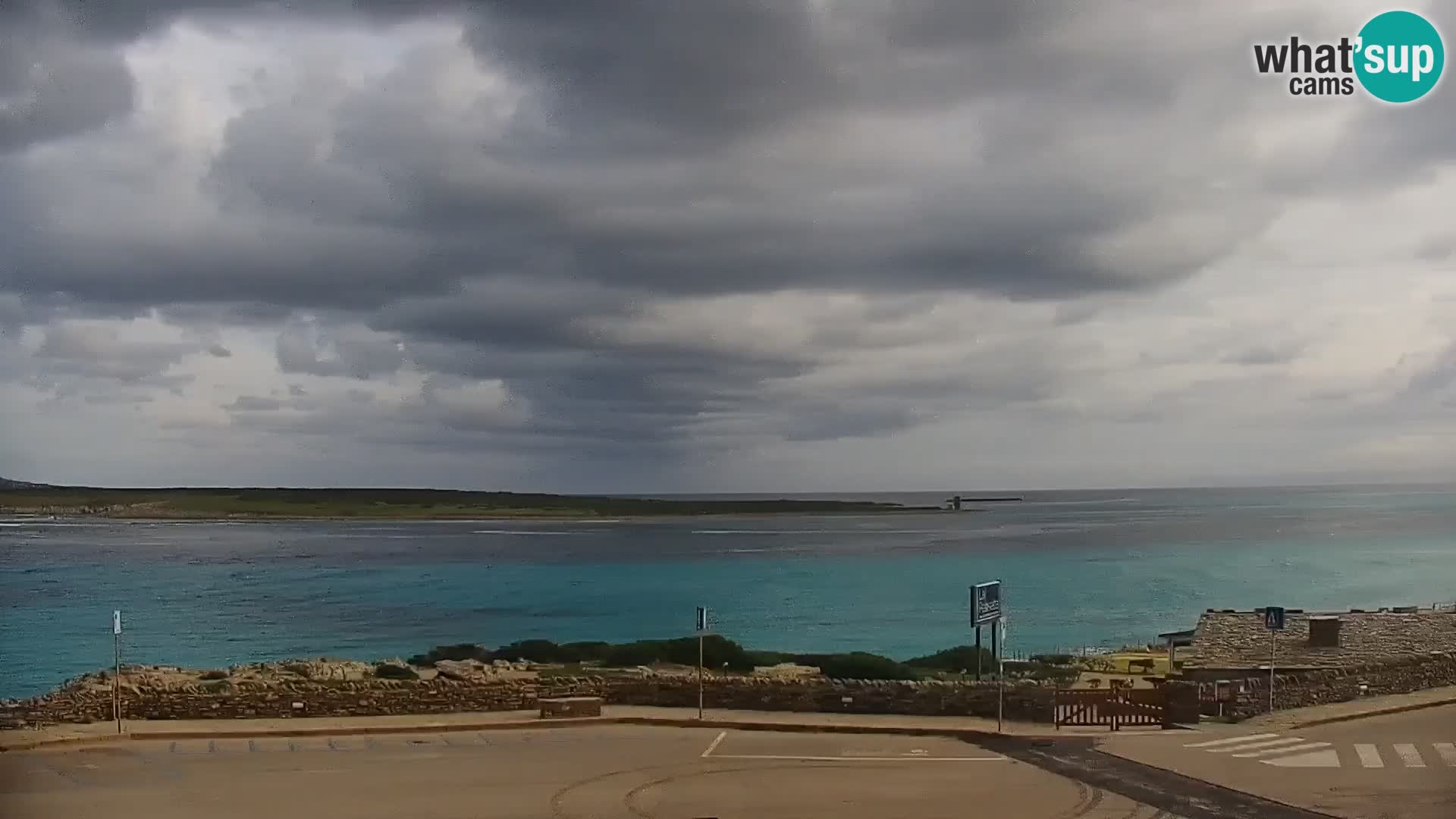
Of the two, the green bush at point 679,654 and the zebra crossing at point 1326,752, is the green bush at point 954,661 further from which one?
the zebra crossing at point 1326,752

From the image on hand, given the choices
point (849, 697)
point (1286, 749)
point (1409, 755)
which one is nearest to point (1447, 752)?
point (1409, 755)

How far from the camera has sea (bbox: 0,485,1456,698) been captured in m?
32.9

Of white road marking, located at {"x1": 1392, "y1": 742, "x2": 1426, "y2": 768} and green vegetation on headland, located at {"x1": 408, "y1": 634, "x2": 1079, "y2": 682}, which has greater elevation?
white road marking, located at {"x1": 1392, "y1": 742, "x2": 1426, "y2": 768}

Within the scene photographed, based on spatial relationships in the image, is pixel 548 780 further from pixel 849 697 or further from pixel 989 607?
pixel 989 607

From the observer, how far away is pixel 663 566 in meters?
59.2

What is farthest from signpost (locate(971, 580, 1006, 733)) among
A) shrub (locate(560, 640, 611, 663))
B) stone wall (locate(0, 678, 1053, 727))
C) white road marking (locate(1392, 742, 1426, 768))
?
shrub (locate(560, 640, 611, 663))

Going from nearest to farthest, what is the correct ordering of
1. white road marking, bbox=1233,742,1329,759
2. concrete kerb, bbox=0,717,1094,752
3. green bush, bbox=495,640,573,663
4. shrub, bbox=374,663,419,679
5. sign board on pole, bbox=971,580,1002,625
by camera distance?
white road marking, bbox=1233,742,1329,759 < concrete kerb, bbox=0,717,1094,752 < sign board on pole, bbox=971,580,1002,625 < shrub, bbox=374,663,419,679 < green bush, bbox=495,640,573,663

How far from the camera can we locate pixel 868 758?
36.4 feet

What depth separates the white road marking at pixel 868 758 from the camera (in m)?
10.9

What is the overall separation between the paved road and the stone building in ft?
12.7

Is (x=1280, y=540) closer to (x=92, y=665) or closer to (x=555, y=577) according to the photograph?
(x=555, y=577)

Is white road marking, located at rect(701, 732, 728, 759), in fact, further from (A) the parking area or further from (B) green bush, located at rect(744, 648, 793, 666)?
(B) green bush, located at rect(744, 648, 793, 666)

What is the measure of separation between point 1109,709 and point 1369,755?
256 cm

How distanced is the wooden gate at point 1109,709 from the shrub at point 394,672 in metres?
10.2
